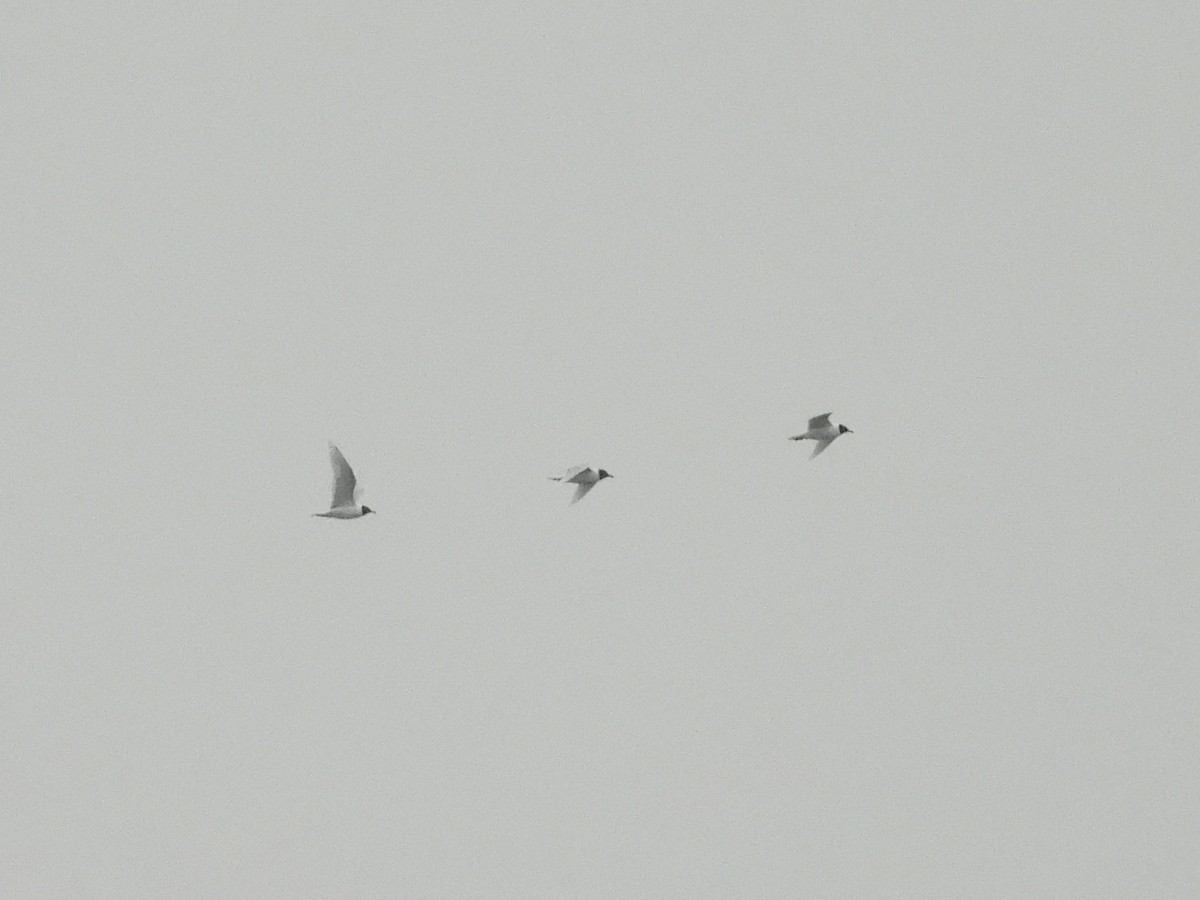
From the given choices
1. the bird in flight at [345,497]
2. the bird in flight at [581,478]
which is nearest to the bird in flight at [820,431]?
the bird in flight at [581,478]

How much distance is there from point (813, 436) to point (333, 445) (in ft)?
53.1

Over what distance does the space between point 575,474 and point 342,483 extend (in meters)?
9.09

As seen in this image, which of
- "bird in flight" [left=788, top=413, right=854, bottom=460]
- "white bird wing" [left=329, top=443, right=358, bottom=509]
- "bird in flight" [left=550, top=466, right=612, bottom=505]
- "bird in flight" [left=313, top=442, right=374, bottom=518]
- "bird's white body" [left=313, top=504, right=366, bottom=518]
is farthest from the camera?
"bird in flight" [left=788, top=413, right=854, bottom=460]

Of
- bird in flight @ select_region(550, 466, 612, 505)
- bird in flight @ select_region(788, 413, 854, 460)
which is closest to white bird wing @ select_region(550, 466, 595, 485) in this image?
bird in flight @ select_region(550, 466, 612, 505)

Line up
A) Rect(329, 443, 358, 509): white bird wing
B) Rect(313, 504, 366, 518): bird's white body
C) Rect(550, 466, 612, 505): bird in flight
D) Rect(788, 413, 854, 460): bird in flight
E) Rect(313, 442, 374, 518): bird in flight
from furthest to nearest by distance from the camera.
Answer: Rect(788, 413, 854, 460): bird in flight, Rect(550, 466, 612, 505): bird in flight, Rect(313, 504, 366, 518): bird's white body, Rect(313, 442, 374, 518): bird in flight, Rect(329, 443, 358, 509): white bird wing

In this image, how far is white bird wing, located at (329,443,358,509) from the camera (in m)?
61.7

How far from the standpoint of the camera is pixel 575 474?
231ft

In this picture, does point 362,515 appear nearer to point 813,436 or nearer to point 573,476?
point 573,476

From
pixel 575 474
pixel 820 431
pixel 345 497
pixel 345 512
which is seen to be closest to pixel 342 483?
pixel 345 497

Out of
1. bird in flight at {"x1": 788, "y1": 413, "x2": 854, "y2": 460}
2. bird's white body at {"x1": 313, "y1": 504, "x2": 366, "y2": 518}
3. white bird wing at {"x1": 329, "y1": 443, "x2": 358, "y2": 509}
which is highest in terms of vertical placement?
bird in flight at {"x1": 788, "y1": 413, "x2": 854, "y2": 460}

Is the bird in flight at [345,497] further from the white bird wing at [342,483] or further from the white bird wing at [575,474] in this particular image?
the white bird wing at [575,474]

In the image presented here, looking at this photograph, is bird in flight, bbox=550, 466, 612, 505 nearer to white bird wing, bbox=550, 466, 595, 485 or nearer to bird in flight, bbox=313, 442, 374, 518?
white bird wing, bbox=550, 466, 595, 485

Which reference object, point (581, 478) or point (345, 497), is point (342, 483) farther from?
point (581, 478)

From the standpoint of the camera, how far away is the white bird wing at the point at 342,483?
61.7m
